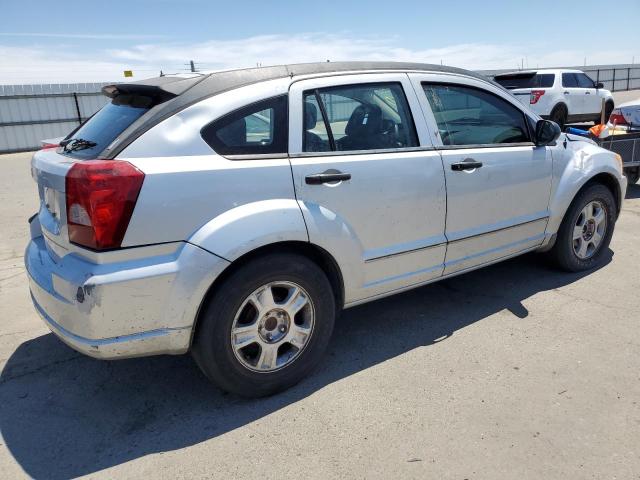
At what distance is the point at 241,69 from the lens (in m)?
2.80

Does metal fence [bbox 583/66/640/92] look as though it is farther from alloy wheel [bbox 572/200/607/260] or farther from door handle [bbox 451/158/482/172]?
door handle [bbox 451/158/482/172]

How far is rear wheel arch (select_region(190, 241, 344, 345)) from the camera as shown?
8.42 feet

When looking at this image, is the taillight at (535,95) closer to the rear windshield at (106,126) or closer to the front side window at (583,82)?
the front side window at (583,82)

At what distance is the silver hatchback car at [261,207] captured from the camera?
7.73ft

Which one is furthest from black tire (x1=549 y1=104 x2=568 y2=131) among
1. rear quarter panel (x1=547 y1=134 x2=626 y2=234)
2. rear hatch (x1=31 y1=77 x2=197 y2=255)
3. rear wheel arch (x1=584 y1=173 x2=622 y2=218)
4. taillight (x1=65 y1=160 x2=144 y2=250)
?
taillight (x1=65 y1=160 x2=144 y2=250)

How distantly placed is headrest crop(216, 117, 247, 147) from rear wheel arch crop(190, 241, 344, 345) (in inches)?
21.7

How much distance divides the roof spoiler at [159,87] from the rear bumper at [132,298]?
812 millimetres

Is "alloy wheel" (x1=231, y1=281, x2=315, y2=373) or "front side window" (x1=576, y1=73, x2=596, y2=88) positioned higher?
"front side window" (x1=576, y1=73, x2=596, y2=88)

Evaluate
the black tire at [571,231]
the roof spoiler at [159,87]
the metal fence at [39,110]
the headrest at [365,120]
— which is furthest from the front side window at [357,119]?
the metal fence at [39,110]

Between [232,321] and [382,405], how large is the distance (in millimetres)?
924

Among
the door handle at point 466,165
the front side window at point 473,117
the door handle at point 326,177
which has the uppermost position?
the front side window at point 473,117

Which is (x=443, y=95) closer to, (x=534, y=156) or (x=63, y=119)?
(x=534, y=156)

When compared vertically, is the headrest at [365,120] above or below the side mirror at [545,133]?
above

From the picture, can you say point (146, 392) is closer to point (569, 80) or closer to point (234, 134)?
point (234, 134)
